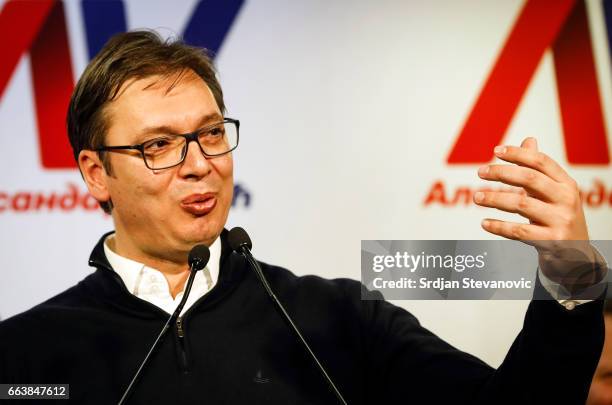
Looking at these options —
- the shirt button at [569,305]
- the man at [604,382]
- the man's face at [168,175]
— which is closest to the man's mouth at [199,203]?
the man's face at [168,175]

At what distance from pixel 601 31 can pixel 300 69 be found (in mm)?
1079

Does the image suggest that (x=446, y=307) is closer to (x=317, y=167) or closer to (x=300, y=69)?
(x=317, y=167)

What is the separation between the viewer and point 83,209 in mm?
2553

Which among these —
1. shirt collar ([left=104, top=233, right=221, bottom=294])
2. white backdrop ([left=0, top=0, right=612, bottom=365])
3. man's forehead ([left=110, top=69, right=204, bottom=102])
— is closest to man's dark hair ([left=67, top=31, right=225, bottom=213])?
man's forehead ([left=110, top=69, right=204, bottom=102])

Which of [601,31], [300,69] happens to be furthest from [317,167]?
[601,31]

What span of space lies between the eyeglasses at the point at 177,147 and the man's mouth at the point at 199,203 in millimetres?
90

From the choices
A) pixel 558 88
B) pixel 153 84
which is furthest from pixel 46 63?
pixel 558 88

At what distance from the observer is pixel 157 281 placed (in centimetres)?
178

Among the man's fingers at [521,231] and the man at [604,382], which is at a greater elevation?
the man's fingers at [521,231]

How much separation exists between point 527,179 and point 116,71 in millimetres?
1070

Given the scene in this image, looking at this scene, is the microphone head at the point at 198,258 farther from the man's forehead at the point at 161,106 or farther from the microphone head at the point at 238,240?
the man's forehead at the point at 161,106

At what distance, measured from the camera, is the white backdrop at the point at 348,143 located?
8.20 feet

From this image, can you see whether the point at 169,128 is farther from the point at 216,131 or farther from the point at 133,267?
the point at 133,267

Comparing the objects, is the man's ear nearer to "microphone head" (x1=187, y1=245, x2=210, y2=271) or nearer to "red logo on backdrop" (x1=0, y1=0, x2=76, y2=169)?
"microphone head" (x1=187, y1=245, x2=210, y2=271)
